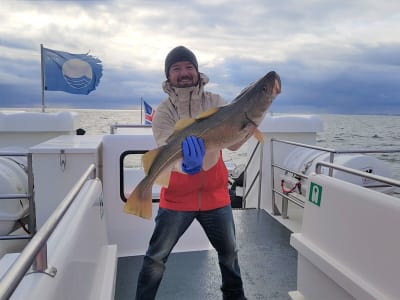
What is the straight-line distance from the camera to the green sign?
2511mm

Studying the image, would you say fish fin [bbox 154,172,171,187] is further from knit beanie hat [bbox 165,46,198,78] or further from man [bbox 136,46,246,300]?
knit beanie hat [bbox 165,46,198,78]

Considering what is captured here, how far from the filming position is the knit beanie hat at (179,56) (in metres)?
2.30

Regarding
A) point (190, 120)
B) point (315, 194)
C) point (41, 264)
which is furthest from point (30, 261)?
point (315, 194)

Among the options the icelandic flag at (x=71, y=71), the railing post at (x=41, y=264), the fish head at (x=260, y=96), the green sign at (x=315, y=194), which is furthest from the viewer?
the icelandic flag at (x=71, y=71)

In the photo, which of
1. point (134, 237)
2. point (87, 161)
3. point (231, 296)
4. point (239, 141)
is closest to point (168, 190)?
point (239, 141)

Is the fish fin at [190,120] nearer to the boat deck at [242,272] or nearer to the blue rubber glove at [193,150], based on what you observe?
the blue rubber glove at [193,150]

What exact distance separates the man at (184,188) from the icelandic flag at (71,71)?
18.7 ft

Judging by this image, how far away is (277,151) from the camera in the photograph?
567cm

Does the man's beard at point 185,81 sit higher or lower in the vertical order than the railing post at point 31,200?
higher

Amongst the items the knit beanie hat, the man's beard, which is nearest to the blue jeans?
the man's beard

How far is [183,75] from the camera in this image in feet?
7.56

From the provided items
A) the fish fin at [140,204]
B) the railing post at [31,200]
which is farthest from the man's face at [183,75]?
the railing post at [31,200]

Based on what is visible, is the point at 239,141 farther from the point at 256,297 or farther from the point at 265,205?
the point at 265,205

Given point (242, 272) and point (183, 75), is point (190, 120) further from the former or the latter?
point (242, 272)
